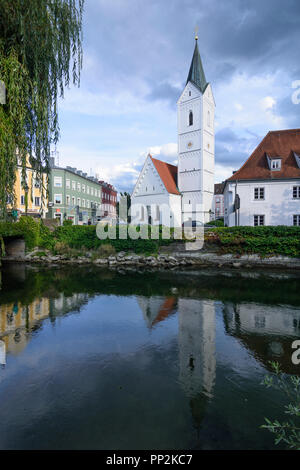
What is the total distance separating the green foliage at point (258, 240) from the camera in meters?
22.7

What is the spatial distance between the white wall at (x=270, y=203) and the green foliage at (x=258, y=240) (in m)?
7.37

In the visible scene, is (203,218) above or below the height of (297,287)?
above

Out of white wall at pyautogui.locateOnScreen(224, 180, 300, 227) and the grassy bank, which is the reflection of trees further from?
white wall at pyautogui.locateOnScreen(224, 180, 300, 227)

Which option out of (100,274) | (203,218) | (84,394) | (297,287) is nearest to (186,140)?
(203,218)

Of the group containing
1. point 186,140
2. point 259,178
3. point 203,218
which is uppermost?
point 186,140

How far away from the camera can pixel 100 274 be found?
21031mm

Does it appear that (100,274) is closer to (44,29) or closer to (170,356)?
(170,356)

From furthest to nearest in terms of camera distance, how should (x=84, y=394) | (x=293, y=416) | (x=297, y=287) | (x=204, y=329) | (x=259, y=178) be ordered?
(x=259, y=178)
(x=297, y=287)
(x=204, y=329)
(x=84, y=394)
(x=293, y=416)

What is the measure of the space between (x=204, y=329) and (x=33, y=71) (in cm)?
912

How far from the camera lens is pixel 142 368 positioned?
6.60 meters

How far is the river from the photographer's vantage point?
14.7 ft

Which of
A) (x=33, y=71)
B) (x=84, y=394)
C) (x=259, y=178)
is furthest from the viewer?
(x=259, y=178)

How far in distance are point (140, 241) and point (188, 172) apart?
19927 millimetres

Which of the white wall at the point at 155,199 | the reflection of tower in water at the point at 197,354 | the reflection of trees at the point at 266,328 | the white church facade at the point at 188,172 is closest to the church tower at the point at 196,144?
the white church facade at the point at 188,172
